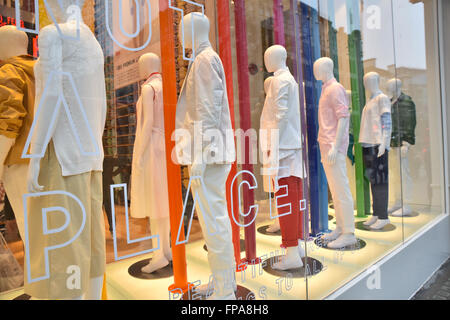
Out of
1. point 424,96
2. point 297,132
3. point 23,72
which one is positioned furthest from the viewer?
point 424,96

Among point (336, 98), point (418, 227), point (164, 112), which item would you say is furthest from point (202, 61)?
point (418, 227)

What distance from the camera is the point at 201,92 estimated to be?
167 cm

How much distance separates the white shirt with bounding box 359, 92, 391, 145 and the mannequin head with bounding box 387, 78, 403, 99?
0.21 metres

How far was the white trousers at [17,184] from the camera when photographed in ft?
3.85

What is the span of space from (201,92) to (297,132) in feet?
3.01

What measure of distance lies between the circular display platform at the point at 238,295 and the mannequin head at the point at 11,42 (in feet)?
4.38

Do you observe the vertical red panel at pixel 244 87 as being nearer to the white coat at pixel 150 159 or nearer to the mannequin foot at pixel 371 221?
the white coat at pixel 150 159

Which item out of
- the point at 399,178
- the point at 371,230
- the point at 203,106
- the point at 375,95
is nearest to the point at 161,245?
the point at 203,106

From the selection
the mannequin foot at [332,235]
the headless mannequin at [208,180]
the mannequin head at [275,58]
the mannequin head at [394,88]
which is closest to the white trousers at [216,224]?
the headless mannequin at [208,180]

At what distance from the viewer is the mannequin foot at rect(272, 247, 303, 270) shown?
2.15 meters

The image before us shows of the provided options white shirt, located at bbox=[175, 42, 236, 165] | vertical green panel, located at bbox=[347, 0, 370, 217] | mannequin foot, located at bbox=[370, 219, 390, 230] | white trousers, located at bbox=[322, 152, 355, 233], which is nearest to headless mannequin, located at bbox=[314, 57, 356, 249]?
white trousers, located at bbox=[322, 152, 355, 233]

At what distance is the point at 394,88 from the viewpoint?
3.62 metres

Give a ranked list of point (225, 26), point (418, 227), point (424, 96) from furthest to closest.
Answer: point (424, 96), point (418, 227), point (225, 26)
